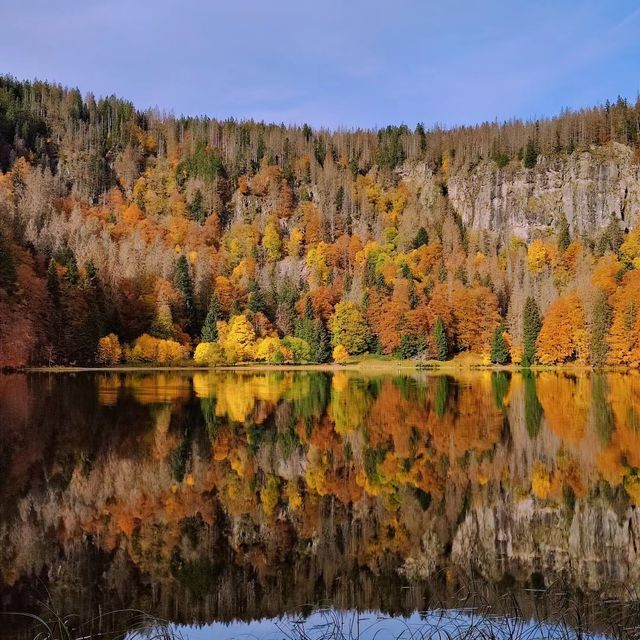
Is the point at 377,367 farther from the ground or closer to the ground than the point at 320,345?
closer to the ground

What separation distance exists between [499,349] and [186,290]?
4423 cm

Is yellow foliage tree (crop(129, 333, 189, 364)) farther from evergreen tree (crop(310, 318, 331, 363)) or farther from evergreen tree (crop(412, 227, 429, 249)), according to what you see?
evergreen tree (crop(412, 227, 429, 249))

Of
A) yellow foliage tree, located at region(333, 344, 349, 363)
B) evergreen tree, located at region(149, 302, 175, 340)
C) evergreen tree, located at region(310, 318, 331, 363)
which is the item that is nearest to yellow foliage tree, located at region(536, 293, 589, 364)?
yellow foliage tree, located at region(333, 344, 349, 363)

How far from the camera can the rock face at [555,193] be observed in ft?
438

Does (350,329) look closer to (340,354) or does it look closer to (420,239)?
(340,354)

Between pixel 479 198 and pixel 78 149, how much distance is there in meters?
88.0

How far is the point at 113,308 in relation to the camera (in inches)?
3415

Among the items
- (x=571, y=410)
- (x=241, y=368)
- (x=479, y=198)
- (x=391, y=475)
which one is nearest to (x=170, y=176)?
(x=479, y=198)

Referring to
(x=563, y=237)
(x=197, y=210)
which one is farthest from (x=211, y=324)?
(x=563, y=237)

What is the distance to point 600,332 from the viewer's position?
78.9 m

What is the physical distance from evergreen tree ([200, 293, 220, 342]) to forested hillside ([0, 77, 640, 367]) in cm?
33

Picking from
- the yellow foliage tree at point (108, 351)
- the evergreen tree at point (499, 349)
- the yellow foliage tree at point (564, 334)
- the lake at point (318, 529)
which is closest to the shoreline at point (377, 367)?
the yellow foliage tree at point (564, 334)

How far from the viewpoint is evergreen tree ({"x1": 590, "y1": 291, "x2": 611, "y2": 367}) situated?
257ft

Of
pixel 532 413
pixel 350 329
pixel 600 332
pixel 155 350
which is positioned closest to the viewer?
pixel 532 413
